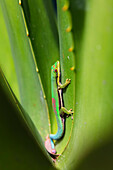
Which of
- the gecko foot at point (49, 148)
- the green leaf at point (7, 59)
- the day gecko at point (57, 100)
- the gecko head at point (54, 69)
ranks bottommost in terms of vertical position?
the gecko foot at point (49, 148)

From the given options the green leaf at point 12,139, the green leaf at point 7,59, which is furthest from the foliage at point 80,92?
the green leaf at point 7,59

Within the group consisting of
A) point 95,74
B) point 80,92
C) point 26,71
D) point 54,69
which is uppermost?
point 95,74

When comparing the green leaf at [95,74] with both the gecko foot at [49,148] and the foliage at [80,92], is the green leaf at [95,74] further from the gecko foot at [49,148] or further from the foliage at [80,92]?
the gecko foot at [49,148]

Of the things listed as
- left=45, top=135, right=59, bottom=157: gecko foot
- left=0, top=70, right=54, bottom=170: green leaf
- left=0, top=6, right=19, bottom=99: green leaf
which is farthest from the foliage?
left=0, top=6, right=19, bottom=99: green leaf

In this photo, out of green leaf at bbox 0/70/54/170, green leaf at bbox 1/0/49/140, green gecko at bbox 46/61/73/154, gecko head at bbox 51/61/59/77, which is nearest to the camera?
green leaf at bbox 0/70/54/170

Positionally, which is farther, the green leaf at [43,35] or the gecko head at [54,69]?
the gecko head at [54,69]

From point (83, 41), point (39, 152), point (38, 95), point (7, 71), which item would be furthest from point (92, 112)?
point (7, 71)

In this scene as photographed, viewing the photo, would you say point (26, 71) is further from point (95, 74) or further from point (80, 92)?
point (95, 74)

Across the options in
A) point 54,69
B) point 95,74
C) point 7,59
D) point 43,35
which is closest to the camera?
point 95,74

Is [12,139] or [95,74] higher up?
[95,74]

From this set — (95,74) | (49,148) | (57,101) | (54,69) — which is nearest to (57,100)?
(57,101)

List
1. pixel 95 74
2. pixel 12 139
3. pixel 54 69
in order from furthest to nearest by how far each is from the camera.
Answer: pixel 54 69, pixel 12 139, pixel 95 74

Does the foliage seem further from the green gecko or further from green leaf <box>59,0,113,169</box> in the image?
the green gecko
